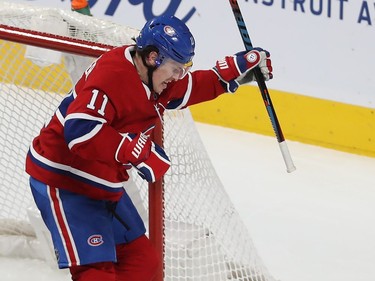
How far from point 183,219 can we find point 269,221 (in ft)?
3.93

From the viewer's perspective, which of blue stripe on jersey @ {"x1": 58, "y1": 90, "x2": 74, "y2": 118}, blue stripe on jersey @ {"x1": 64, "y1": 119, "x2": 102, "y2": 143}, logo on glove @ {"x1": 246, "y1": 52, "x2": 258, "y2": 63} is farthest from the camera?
logo on glove @ {"x1": 246, "y1": 52, "x2": 258, "y2": 63}

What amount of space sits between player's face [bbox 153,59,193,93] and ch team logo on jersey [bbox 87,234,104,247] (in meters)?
0.45

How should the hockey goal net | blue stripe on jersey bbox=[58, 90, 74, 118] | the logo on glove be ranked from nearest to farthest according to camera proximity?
blue stripe on jersey bbox=[58, 90, 74, 118]
the logo on glove
the hockey goal net

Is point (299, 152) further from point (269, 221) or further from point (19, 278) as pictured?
point (19, 278)

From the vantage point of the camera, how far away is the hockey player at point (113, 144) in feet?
9.48

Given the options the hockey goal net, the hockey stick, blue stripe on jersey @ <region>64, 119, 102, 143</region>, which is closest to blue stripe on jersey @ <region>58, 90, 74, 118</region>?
blue stripe on jersey @ <region>64, 119, 102, 143</region>

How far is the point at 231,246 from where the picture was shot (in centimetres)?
353

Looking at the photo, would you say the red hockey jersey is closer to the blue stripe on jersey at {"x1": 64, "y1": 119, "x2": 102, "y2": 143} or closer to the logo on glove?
the blue stripe on jersey at {"x1": 64, "y1": 119, "x2": 102, "y2": 143}

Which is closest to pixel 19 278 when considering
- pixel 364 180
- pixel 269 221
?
pixel 269 221

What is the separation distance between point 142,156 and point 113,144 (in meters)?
0.08

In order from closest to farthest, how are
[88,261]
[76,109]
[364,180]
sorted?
[76,109] → [88,261] → [364,180]

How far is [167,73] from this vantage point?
2.96 meters

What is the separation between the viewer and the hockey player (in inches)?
114

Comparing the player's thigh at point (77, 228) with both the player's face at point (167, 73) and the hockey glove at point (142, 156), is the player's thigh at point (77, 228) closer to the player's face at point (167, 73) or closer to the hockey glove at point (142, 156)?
the hockey glove at point (142, 156)
